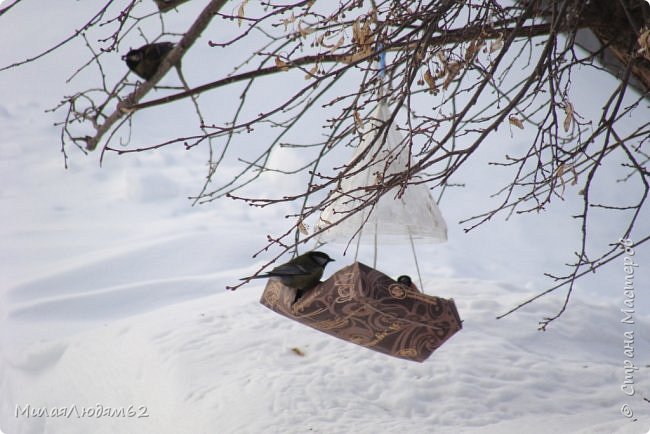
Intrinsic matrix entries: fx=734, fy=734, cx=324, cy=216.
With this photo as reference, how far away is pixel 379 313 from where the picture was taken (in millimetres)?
1821

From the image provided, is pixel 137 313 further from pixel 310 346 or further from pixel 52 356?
pixel 310 346

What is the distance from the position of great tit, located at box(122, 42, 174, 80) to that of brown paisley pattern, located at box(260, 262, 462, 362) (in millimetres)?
726

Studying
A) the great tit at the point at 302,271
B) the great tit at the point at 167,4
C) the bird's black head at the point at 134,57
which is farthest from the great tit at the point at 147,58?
the great tit at the point at 302,271

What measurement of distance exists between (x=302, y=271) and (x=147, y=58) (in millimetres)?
691

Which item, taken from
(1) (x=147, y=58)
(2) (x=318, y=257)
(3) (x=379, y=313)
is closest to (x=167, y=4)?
(1) (x=147, y=58)

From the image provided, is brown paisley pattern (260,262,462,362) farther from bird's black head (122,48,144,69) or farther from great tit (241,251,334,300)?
bird's black head (122,48,144,69)

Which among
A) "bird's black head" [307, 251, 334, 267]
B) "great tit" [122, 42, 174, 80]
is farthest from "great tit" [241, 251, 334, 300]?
"great tit" [122, 42, 174, 80]

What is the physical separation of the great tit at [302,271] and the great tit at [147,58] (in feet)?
2.05

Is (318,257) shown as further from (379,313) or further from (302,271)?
(379,313)

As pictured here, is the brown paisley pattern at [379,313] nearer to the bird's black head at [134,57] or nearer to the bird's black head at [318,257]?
the bird's black head at [318,257]

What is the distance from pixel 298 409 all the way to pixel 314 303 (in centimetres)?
124

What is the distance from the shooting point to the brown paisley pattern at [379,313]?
1820 millimetres

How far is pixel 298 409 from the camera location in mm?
2959

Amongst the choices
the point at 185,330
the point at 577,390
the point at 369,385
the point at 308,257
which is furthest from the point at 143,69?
the point at 577,390
